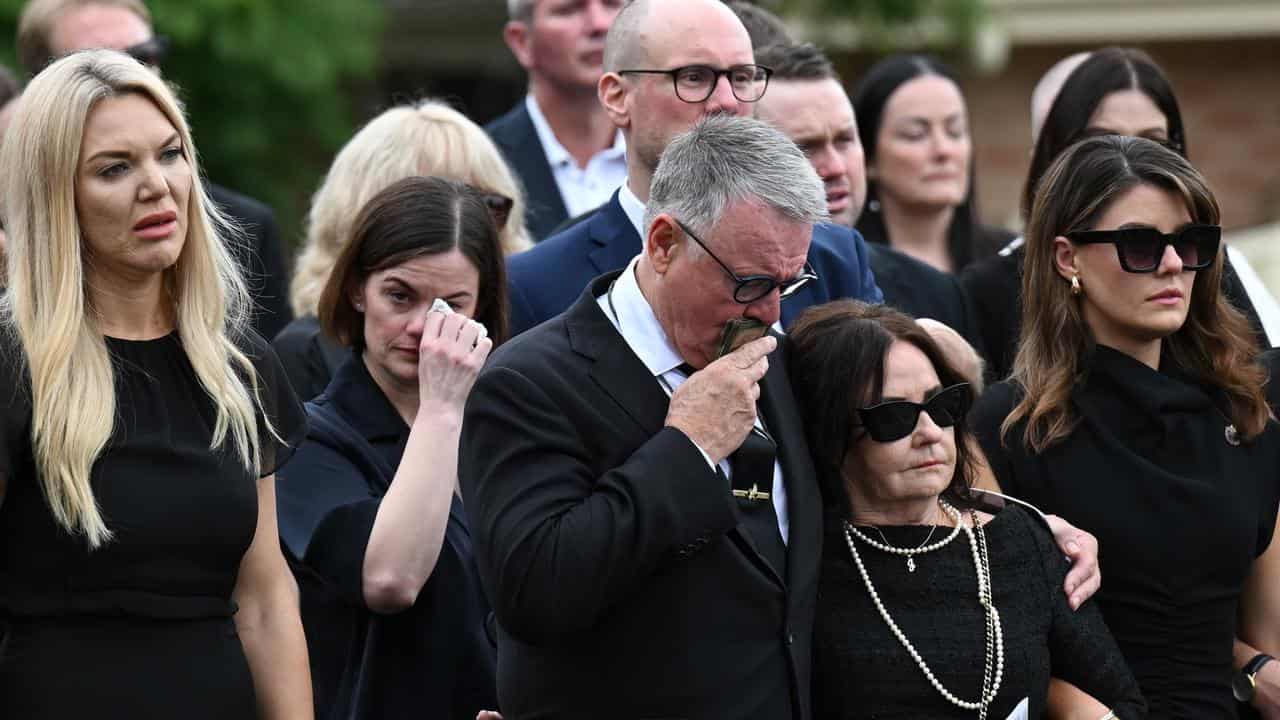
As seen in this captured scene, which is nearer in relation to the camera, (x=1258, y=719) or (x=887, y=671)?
(x=887, y=671)

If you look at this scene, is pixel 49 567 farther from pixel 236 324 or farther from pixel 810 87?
pixel 810 87

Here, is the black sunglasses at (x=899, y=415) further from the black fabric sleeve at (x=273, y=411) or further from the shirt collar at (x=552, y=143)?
the shirt collar at (x=552, y=143)

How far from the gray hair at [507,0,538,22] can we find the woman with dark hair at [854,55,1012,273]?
47.7 inches

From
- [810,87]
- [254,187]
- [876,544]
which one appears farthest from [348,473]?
[254,187]

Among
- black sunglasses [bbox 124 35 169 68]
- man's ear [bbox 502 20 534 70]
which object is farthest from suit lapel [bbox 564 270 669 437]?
man's ear [bbox 502 20 534 70]

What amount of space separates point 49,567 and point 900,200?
3.46 meters

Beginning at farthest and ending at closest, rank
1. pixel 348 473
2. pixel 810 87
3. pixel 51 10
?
pixel 51 10 → pixel 810 87 → pixel 348 473

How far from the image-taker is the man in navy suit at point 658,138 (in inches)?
177

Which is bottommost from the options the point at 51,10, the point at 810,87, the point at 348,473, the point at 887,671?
the point at 887,671

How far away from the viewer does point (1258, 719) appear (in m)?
4.34

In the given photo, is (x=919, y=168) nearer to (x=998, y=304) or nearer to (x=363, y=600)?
(x=998, y=304)

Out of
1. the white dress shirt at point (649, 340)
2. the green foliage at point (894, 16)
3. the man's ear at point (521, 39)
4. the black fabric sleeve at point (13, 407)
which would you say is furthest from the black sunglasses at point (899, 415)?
the green foliage at point (894, 16)

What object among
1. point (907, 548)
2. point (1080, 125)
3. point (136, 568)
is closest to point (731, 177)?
point (907, 548)

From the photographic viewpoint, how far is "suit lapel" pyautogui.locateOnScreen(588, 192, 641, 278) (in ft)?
14.7
